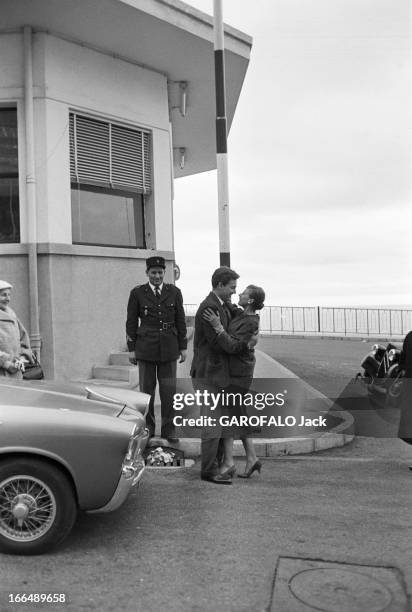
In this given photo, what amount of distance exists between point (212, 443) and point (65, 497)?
1954 mm

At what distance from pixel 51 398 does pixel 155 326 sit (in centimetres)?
260

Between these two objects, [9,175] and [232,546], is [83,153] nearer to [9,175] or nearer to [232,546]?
[9,175]

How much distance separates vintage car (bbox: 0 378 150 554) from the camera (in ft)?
12.7

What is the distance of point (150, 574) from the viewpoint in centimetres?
366

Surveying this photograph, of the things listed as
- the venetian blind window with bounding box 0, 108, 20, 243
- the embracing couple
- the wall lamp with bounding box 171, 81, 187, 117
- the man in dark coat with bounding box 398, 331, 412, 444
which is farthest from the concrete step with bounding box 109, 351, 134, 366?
the wall lamp with bounding box 171, 81, 187, 117

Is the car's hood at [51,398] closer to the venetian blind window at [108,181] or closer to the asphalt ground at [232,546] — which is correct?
the asphalt ground at [232,546]

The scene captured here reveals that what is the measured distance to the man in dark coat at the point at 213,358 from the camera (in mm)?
5621

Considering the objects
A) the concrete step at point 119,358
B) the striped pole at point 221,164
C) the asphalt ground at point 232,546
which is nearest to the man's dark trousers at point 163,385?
the asphalt ground at point 232,546

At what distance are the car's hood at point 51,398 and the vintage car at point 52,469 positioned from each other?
2 centimetres

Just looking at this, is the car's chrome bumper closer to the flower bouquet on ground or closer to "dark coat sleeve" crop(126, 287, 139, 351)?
the flower bouquet on ground

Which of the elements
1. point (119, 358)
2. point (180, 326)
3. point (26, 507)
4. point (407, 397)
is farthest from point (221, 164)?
point (26, 507)

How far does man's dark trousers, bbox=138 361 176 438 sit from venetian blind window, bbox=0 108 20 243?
351 cm

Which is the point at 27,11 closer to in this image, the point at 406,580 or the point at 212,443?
the point at 212,443

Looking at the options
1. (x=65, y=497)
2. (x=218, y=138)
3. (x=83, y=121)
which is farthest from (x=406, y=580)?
(x=83, y=121)
